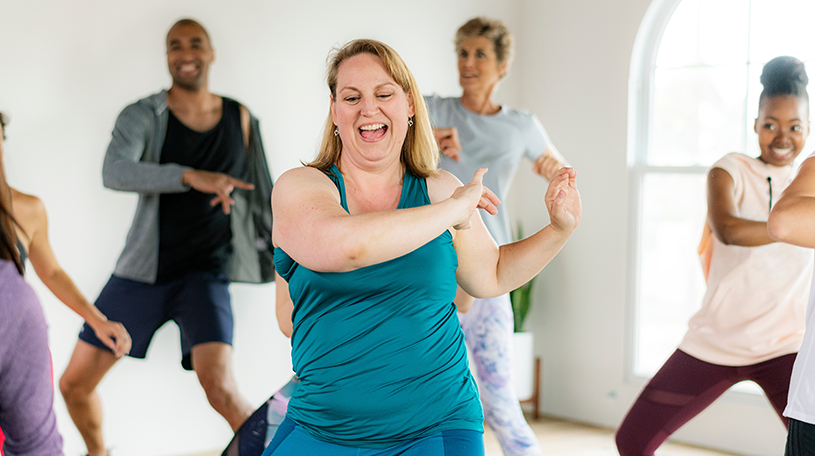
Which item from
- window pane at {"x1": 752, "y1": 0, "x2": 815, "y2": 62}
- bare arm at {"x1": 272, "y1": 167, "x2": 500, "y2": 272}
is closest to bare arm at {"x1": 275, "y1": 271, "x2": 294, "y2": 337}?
bare arm at {"x1": 272, "y1": 167, "x2": 500, "y2": 272}

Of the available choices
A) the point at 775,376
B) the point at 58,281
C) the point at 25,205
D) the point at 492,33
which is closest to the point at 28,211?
the point at 25,205

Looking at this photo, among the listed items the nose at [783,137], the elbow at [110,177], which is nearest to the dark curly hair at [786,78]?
the nose at [783,137]

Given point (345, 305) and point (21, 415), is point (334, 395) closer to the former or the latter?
point (345, 305)

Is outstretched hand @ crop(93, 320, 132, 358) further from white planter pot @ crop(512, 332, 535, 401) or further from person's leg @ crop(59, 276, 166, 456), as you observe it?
white planter pot @ crop(512, 332, 535, 401)

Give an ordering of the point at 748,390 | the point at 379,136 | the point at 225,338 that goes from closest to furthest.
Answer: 1. the point at 379,136
2. the point at 225,338
3. the point at 748,390

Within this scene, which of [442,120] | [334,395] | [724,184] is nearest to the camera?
[334,395]

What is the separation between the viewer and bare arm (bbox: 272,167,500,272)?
120 cm

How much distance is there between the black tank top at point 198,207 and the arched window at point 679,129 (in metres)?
2.14

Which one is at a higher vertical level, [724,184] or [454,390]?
[724,184]

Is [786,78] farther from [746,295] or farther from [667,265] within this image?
[667,265]

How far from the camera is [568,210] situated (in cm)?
154

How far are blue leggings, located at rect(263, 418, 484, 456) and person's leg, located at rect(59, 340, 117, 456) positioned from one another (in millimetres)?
1836

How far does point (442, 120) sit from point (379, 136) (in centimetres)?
149

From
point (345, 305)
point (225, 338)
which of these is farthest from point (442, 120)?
point (345, 305)
